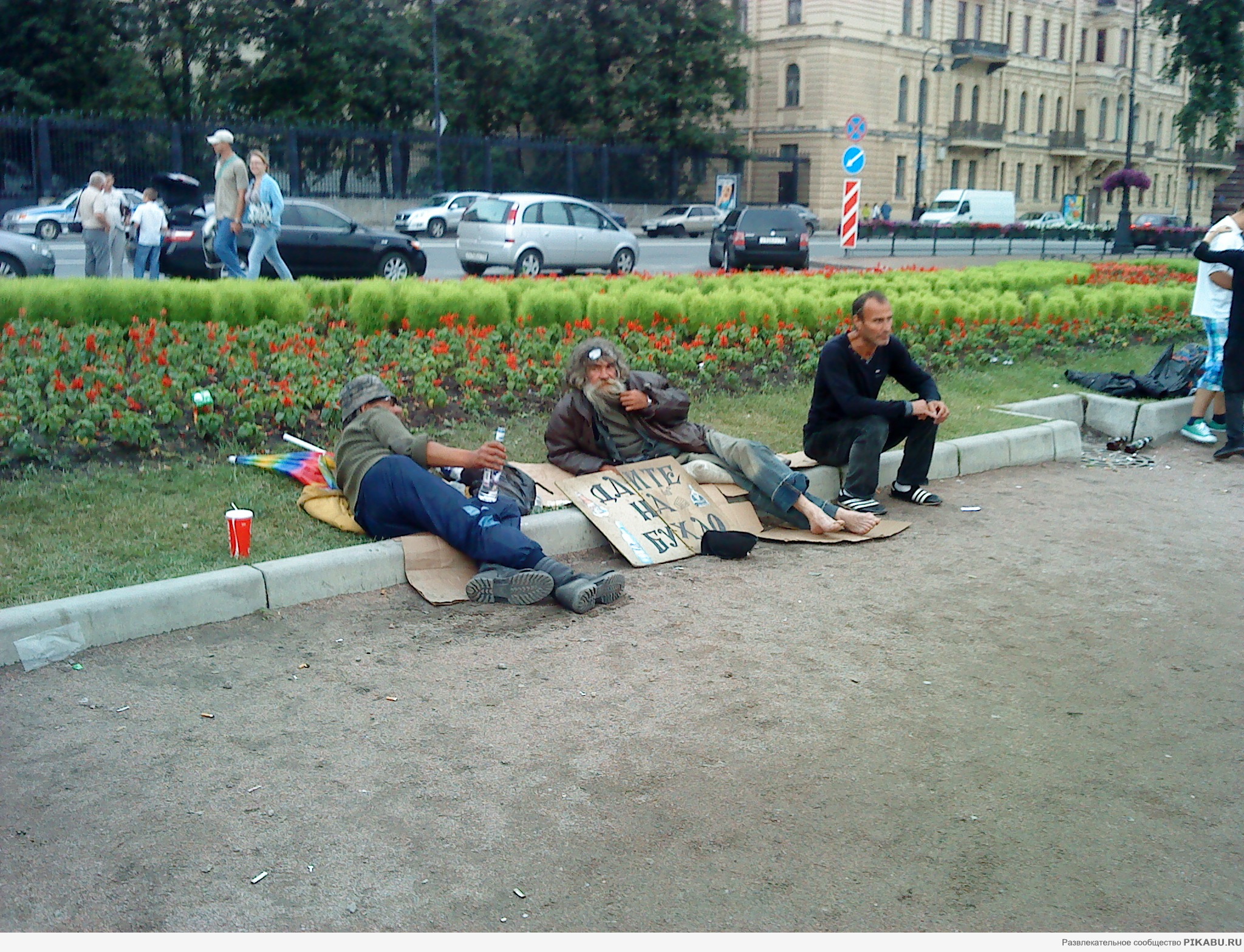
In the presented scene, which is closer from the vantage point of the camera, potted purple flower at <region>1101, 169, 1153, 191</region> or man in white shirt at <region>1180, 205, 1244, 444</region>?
man in white shirt at <region>1180, 205, 1244, 444</region>

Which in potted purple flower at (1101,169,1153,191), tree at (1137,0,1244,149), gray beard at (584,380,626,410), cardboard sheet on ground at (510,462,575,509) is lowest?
cardboard sheet on ground at (510,462,575,509)

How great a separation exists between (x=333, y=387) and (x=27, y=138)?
32.4 m

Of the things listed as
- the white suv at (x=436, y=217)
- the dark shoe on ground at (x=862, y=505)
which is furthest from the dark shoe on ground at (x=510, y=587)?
the white suv at (x=436, y=217)

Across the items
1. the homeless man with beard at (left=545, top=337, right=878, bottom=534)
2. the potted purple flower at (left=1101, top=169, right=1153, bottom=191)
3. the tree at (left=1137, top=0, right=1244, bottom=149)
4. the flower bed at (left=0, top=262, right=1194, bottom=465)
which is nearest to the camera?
the homeless man with beard at (left=545, top=337, right=878, bottom=534)

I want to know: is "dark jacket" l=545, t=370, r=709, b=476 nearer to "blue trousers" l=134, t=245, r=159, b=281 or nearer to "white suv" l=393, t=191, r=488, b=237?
"blue trousers" l=134, t=245, r=159, b=281

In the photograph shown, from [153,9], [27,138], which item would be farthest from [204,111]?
[27,138]

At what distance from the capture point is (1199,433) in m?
9.30

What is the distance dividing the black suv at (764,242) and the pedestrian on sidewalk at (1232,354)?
19154mm

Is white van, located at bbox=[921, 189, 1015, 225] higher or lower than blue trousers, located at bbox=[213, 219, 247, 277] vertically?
higher

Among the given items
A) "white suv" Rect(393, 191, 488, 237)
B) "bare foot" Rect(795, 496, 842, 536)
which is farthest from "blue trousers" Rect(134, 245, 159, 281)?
"white suv" Rect(393, 191, 488, 237)

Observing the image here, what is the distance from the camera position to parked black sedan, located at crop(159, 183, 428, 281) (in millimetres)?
18531

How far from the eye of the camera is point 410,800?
3.66 m

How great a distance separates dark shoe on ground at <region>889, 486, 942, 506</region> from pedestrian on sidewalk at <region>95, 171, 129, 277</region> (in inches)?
468

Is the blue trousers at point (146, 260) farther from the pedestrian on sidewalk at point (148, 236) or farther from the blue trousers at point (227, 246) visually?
the blue trousers at point (227, 246)
